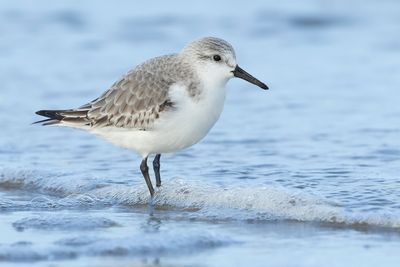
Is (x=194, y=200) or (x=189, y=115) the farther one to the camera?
(x=194, y=200)

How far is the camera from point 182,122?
8.52 m

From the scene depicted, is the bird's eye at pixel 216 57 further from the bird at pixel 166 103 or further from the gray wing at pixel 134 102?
the gray wing at pixel 134 102

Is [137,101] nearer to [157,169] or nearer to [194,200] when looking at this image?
[157,169]

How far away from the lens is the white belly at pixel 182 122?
27.9 ft

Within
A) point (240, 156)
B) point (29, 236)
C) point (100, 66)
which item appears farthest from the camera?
point (100, 66)

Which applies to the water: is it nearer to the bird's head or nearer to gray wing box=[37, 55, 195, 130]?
gray wing box=[37, 55, 195, 130]

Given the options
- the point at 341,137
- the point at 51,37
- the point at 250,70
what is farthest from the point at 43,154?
the point at 51,37

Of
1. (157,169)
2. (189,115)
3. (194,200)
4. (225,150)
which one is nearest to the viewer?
(189,115)

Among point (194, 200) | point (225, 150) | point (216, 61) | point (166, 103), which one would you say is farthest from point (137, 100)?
point (225, 150)

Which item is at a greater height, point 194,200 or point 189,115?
point 189,115

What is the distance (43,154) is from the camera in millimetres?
10742

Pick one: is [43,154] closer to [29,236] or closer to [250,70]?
[29,236]

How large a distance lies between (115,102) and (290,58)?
6.14 meters

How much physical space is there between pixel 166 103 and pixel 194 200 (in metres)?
0.90
